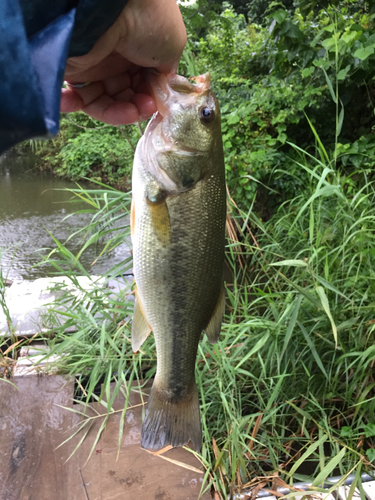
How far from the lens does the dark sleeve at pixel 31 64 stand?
616 millimetres

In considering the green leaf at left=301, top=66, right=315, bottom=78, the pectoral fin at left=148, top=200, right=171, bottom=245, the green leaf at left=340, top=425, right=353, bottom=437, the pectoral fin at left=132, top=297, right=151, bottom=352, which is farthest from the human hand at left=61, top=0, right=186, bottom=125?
the green leaf at left=301, top=66, right=315, bottom=78

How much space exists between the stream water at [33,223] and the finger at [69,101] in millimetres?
1920

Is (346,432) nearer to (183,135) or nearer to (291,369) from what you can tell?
(291,369)

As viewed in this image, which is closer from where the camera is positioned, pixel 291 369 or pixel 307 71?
pixel 291 369

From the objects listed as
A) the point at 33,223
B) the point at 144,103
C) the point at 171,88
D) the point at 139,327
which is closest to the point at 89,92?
the point at 144,103

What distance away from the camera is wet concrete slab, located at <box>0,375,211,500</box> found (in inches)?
68.9

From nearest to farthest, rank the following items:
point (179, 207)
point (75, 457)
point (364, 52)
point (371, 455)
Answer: point (179, 207) → point (371, 455) → point (75, 457) → point (364, 52)

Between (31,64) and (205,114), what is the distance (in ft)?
2.31

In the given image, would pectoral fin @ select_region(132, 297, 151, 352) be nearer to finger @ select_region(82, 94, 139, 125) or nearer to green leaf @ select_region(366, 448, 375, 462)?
finger @ select_region(82, 94, 139, 125)

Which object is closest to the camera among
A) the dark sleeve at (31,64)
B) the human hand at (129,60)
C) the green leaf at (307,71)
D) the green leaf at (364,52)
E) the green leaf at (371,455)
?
the dark sleeve at (31,64)

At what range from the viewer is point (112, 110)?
1.45 meters

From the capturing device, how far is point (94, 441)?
195cm

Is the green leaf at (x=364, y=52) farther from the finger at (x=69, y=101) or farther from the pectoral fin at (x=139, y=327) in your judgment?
the pectoral fin at (x=139, y=327)

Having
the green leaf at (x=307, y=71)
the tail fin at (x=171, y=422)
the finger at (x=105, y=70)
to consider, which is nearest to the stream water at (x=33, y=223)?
the finger at (x=105, y=70)
